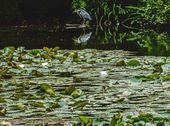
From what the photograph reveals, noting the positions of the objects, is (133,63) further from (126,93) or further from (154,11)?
(154,11)

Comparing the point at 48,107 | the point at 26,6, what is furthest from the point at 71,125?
the point at 26,6

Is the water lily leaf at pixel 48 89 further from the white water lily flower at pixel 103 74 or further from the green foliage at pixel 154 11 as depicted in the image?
the green foliage at pixel 154 11

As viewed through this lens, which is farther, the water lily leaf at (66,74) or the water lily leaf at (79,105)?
the water lily leaf at (66,74)

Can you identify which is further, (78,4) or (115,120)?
(78,4)

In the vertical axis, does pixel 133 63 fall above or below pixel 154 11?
below

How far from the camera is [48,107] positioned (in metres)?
5.04

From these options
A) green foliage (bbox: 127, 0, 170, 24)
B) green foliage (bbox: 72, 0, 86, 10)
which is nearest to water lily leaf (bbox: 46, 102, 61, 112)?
green foliage (bbox: 127, 0, 170, 24)

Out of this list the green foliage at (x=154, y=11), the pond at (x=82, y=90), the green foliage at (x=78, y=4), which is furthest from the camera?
the green foliage at (x=78, y=4)

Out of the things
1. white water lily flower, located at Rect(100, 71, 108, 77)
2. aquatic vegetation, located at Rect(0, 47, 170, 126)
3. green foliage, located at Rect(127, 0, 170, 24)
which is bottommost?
aquatic vegetation, located at Rect(0, 47, 170, 126)

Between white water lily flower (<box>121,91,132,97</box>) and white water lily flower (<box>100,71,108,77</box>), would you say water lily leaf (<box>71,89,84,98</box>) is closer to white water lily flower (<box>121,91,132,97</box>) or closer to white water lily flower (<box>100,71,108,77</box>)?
white water lily flower (<box>121,91,132,97</box>)

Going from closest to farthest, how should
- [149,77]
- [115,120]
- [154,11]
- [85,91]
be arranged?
[115,120], [85,91], [149,77], [154,11]

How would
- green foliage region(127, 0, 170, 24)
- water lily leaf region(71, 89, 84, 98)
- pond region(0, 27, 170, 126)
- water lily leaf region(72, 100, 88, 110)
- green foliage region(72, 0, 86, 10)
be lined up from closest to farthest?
pond region(0, 27, 170, 126) → water lily leaf region(72, 100, 88, 110) → water lily leaf region(71, 89, 84, 98) → green foliage region(127, 0, 170, 24) → green foliage region(72, 0, 86, 10)

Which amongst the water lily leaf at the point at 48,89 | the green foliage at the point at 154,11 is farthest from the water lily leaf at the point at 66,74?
the green foliage at the point at 154,11

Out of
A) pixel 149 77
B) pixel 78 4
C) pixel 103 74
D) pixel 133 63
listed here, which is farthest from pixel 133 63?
pixel 78 4
